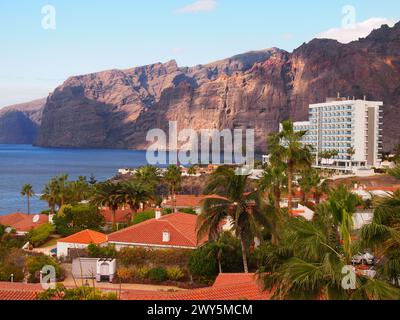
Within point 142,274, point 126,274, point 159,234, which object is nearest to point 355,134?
point 159,234

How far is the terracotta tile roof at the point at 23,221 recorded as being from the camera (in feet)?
166

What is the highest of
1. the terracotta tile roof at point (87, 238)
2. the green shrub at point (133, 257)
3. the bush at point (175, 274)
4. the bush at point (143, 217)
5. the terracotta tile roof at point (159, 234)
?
the terracotta tile roof at point (159, 234)

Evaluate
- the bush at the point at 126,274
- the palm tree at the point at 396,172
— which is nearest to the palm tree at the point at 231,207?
the bush at the point at 126,274

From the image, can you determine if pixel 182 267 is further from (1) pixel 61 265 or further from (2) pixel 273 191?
(2) pixel 273 191

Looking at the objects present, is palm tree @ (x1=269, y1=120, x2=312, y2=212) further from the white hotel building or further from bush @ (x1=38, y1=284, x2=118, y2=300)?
the white hotel building

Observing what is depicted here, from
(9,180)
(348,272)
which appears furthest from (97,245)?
(9,180)

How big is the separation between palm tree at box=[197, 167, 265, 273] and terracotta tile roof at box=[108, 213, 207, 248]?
25.7 feet

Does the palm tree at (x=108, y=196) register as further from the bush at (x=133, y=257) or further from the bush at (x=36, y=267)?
Result: the bush at (x=36, y=267)

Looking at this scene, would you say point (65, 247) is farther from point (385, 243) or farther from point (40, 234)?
point (385, 243)

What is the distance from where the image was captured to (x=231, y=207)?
77.9 ft

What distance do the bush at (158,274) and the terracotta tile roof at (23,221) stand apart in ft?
78.9

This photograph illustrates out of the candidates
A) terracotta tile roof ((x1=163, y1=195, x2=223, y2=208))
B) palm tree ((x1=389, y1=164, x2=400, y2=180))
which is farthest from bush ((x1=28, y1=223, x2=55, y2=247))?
palm tree ((x1=389, y1=164, x2=400, y2=180))

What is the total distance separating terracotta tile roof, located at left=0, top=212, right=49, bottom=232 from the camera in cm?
5053
